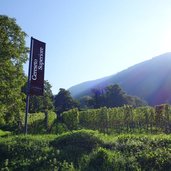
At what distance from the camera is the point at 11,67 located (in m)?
33.2

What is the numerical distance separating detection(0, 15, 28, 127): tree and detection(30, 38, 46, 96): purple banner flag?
8708 millimetres

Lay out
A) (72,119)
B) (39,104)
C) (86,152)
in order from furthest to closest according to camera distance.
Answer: (39,104), (72,119), (86,152)

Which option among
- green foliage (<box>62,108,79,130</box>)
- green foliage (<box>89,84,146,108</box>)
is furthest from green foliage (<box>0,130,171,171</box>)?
green foliage (<box>89,84,146,108</box>)

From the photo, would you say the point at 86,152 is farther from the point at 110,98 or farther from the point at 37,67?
the point at 110,98

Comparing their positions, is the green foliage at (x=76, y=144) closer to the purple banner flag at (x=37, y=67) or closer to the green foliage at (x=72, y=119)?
the purple banner flag at (x=37, y=67)

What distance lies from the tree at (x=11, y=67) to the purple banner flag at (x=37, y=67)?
8.71 meters

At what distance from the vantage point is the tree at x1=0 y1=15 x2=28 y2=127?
32.8 m

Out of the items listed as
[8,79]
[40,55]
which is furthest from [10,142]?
[8,79]

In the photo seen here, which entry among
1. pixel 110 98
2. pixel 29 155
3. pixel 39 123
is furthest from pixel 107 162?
pixel 110 98

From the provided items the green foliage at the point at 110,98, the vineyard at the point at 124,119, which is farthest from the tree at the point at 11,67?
the green foliage at the point at 110,98

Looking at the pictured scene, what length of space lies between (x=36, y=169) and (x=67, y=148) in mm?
2389

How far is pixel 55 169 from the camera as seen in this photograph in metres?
14.0

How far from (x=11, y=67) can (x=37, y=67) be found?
941 cm

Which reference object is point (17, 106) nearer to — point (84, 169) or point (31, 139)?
point (31, 139)
